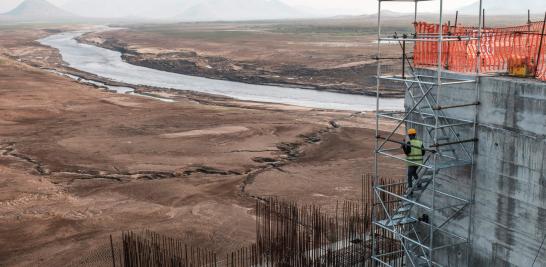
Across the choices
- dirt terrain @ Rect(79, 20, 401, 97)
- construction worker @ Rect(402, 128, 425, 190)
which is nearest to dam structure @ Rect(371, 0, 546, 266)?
construction worker @ Rect(402, 128, 425, 190)

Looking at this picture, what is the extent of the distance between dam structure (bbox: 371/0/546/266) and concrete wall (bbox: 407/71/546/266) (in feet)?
0.06

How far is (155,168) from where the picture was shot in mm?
25703

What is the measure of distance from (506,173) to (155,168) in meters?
17.8

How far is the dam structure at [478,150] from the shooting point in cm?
1035

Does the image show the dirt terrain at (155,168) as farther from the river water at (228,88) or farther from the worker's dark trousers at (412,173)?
the worker's dark trousers at (412,173)

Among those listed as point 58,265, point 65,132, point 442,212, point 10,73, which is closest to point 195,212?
point 58,265

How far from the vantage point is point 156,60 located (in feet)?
255

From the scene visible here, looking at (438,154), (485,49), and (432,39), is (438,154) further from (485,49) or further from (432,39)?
(485,49)

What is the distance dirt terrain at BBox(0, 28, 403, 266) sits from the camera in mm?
18922

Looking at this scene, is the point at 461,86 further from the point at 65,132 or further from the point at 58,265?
the point at 65,132

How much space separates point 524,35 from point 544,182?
168 inches

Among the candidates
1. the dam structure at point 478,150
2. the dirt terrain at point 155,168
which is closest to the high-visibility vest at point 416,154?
the dam structure at point 478,150

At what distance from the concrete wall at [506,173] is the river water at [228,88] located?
29.6 m

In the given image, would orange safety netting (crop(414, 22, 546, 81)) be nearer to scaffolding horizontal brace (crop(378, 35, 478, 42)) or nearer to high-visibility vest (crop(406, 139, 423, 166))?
scaffolding horizontal brace (crop(378, 35, 478, 42))
